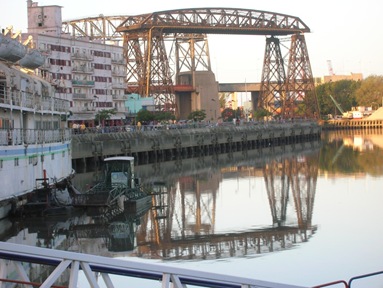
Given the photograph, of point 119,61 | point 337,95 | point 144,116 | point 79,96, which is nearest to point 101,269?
point 79,96

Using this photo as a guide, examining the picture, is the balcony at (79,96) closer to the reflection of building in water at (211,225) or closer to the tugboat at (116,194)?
the reflection of building in water at (211,225)

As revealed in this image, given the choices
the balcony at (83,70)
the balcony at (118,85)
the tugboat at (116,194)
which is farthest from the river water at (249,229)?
the balcony at (118,85)

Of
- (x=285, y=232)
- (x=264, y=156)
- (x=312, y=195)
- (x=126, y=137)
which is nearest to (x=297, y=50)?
(x=264, y=156)

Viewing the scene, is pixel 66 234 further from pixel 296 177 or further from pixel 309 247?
pixel 296 177

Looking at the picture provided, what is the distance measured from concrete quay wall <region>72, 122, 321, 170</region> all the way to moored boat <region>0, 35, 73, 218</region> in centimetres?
1832

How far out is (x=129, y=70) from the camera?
107312mm

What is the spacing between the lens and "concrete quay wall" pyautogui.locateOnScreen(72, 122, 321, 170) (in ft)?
201

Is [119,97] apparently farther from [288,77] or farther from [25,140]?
[25,140]

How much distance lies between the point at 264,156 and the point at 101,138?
58.8 ft

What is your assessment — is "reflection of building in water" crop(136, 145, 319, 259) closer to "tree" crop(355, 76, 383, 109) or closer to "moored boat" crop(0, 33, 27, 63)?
"moored boat" crop(0, 33, 27, 63)

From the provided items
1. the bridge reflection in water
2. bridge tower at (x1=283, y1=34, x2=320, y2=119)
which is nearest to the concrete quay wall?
bridge tower at (x1=283, y1=34, x2=320, y2=119)

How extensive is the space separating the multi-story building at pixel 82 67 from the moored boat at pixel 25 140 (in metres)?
35.2

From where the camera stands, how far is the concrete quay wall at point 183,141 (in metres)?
61.2

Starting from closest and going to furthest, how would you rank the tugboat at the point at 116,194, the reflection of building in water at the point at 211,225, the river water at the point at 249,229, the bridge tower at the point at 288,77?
1. the river water at the point at 249,229
2. the reflection of building in water at the point at 211,225
3. the tugboat at the point at 116,194
4. the bridge tower at the point at 288,77
